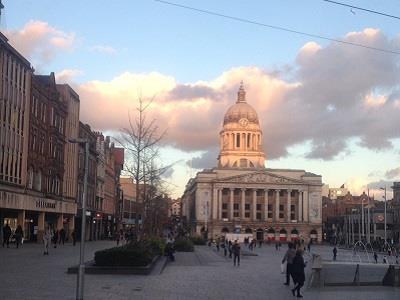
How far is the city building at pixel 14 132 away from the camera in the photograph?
51312 mm

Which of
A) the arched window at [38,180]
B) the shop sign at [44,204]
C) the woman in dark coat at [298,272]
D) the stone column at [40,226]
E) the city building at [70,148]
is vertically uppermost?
the city building at [70,148]

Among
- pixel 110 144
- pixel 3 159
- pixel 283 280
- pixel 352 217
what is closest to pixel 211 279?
pixel 283 280

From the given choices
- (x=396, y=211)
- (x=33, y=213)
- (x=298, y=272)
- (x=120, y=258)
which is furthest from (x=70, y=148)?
(x=396, y=211)

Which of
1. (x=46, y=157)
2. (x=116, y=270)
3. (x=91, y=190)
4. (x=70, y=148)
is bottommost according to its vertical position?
(x=116, y=270)

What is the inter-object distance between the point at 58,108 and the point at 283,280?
45735mm

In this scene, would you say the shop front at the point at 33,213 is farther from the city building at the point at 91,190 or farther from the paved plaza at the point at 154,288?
the paved plaza at the point at 154,288

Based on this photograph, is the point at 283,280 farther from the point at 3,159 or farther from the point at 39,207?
the point at 39,207

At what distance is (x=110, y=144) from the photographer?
402 ft

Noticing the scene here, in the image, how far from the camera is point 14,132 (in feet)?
179

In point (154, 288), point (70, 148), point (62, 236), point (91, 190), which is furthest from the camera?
point (91, 190)

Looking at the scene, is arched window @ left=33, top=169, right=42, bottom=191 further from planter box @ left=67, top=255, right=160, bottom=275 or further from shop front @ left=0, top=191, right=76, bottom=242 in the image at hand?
planter box @ left=67, top=255, right=160, bottom=275

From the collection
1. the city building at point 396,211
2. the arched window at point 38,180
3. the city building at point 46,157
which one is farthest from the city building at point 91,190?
the city building at point 396,211

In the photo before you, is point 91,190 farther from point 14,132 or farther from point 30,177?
point 14,132

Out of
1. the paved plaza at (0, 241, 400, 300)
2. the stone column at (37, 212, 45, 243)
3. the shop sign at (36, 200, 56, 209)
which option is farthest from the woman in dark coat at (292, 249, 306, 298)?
the stone column at (37, 212, 45, 243)
